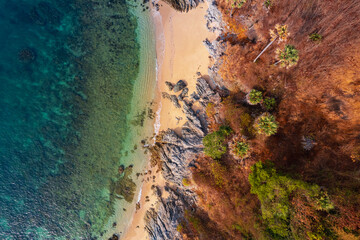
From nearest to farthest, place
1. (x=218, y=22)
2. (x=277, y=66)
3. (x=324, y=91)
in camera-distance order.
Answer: (x=324, y=91), (x=277, y=66), (x=218, y=22)

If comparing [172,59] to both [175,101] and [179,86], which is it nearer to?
[179,86]

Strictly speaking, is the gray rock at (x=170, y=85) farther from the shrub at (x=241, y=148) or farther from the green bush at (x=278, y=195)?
the green bush at (x=278, y=195)

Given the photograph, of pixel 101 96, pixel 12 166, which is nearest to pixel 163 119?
pixel 101 96

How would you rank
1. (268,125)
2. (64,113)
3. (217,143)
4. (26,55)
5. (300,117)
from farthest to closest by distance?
(64,113) → (26,55) → (217,143) → (300,117) → (268,125)

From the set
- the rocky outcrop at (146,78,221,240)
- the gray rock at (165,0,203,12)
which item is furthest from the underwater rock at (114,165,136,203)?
the gray rock at (165,0,203,12)

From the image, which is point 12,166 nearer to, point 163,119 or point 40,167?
point 40,167

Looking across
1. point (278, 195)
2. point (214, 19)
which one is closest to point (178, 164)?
point (278, 195)

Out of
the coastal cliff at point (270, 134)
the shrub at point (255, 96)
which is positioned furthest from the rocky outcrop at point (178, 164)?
the shrub at point (255, 96)
